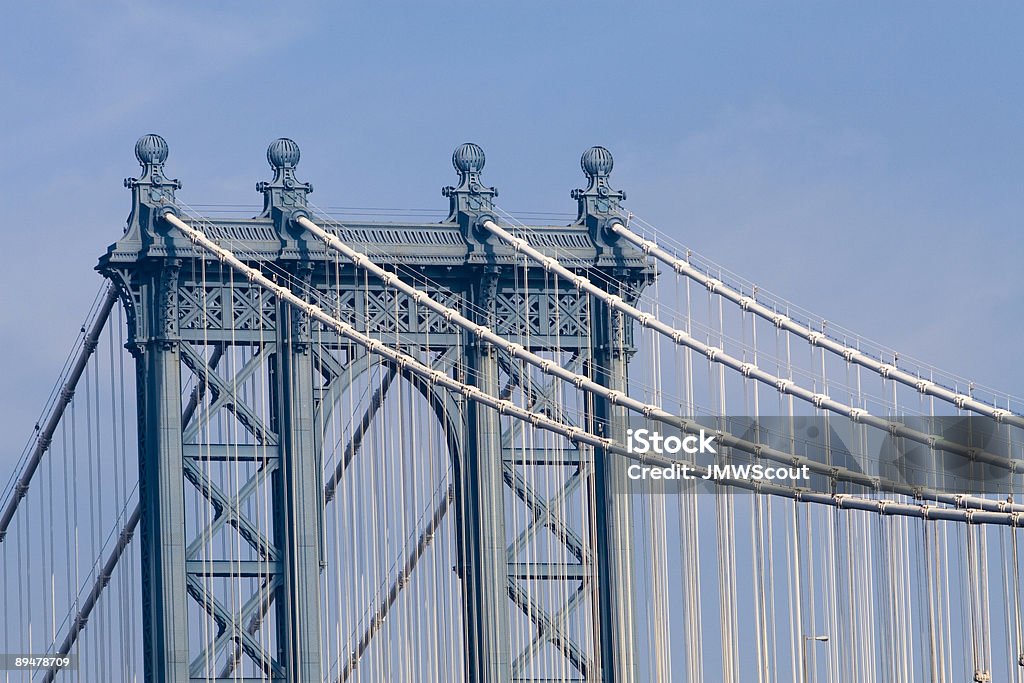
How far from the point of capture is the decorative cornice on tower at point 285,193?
84.5 m

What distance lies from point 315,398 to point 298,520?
8.96 ft

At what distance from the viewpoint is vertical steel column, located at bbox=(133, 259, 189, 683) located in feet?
271

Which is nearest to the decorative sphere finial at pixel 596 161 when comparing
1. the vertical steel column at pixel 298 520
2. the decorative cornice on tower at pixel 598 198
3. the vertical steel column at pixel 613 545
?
the decorative cornice on tower at pixel 598 198

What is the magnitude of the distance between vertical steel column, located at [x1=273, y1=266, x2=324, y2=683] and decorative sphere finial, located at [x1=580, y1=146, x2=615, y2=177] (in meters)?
7.24

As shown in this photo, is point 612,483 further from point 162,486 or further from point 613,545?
point 162,486

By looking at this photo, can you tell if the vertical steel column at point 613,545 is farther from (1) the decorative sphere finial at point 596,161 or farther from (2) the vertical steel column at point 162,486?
(2) the vertical steel column at point 162,486

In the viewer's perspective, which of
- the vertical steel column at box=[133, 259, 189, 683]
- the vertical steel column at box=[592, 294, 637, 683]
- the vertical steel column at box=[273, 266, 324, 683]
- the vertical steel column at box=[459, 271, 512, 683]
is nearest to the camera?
the vertical steel column at box=[133, 259, 189, 683]

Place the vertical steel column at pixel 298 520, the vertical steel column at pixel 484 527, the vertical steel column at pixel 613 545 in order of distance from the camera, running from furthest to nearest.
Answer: the vertical steel column at pixel 613 545 → the vertical steel column at pixel 484 527 → the vertical steel column at pixel 298 520

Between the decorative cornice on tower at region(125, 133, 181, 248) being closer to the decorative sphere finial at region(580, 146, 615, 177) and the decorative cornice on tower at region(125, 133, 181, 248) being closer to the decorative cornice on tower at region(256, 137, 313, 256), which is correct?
the decorative cornice on tower at region(256, 137, 313, 256)

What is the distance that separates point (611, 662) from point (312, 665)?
6311mm

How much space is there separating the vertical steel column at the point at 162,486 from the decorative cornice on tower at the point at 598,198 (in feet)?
28.9

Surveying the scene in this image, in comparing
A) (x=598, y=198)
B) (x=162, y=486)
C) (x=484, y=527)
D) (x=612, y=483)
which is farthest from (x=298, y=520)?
(x=598, y=198)

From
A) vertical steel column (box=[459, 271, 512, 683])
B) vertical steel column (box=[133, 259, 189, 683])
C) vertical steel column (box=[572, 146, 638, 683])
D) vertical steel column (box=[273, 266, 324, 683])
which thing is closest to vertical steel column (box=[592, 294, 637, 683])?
vertical steel column (box=[572, 146, 638, 683])

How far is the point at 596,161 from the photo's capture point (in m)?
86.8
